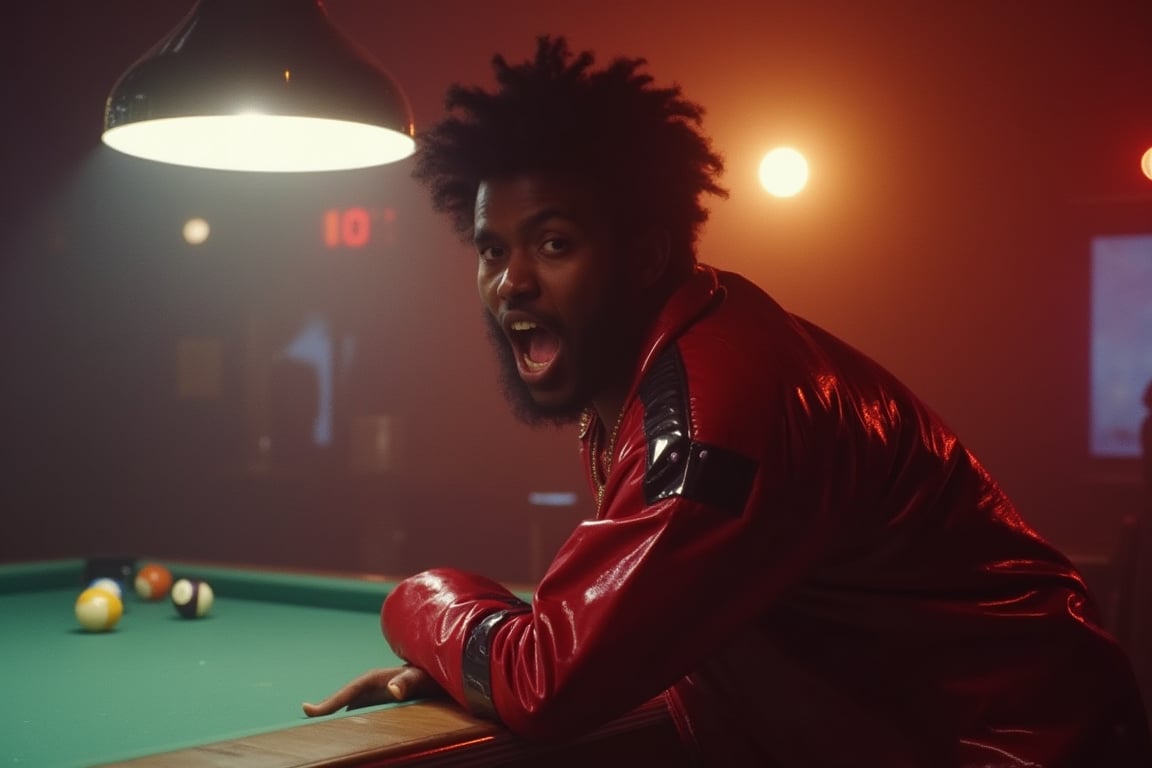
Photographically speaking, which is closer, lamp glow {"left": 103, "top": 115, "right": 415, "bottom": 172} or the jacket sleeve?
the jacket sleeve

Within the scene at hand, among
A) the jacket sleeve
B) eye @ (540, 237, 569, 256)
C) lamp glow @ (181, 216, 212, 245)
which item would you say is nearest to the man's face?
eye @ (540, 237, 569, 256)

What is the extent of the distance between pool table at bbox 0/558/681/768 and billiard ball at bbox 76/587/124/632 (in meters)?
0.03

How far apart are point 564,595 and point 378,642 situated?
1.15 meters

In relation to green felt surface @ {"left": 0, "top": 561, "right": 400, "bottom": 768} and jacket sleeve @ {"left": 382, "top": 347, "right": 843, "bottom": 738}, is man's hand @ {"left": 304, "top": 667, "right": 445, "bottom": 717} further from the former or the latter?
jacket sleeve @ {"left": 382, "top": 347, "right": 843, "bottom": 738}

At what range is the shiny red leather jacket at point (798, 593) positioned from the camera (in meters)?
1.34

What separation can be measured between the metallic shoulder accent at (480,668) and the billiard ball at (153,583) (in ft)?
5.83

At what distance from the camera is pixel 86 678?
213 cm

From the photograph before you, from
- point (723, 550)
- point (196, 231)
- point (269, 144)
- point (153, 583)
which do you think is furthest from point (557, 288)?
point (196, 231)

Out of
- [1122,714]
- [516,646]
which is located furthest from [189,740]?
[1122,714]

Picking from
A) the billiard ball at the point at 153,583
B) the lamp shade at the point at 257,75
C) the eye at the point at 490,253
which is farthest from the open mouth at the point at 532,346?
the billiard ball at the point at 153,583

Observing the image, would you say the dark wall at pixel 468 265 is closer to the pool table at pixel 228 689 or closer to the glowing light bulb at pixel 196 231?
the glowing light bulb at pixel 196 231

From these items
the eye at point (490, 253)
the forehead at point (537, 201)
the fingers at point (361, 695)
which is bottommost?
the fingers at point (361, 695)

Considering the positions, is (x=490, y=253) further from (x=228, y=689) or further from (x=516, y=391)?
(x=228, y=689)

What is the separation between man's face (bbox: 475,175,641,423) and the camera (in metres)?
1.68
